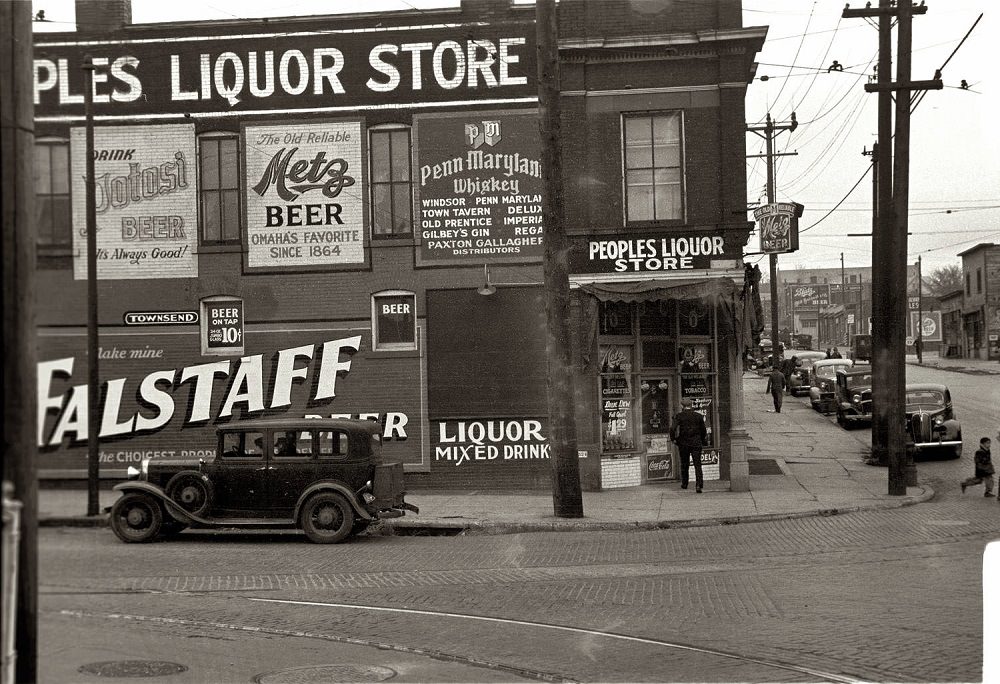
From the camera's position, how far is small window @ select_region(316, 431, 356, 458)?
7375 mm

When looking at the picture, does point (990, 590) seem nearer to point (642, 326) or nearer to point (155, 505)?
point (155, 505)

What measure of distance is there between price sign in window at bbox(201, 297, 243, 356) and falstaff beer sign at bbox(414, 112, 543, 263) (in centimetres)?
205

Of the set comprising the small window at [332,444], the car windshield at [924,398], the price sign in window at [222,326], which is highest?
the price sign in window at [222,326]

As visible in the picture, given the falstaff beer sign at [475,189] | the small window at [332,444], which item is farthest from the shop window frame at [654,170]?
the small window at [332,444]

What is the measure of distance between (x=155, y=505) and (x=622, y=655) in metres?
3.18

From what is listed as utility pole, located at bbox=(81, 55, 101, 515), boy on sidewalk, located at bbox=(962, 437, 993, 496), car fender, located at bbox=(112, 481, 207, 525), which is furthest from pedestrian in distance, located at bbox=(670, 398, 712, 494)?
utility pole, located at bbox=(81, 55, 101, 515)

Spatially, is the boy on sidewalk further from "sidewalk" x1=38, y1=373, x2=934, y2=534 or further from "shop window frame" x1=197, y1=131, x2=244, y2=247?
"shop window frame" x1=197, y1=131, x2=244, y2=247

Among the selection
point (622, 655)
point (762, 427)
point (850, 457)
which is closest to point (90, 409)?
point (622, 655)

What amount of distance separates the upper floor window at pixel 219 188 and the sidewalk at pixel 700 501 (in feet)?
27.3

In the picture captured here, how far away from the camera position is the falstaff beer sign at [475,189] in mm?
6180

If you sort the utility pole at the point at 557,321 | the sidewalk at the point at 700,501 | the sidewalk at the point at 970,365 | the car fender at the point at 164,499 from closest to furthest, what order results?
the car fender at the point at 164,499 < the sidewalk at the point at 970,365 < the utility pole at the point at 557,321 < the sidewalk at the point at 700,501

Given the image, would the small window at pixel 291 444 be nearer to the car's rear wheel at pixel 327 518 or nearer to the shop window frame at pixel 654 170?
the car's rear wheel at pixel 327 518

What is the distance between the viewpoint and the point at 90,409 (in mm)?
2947

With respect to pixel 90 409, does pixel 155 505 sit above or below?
below
